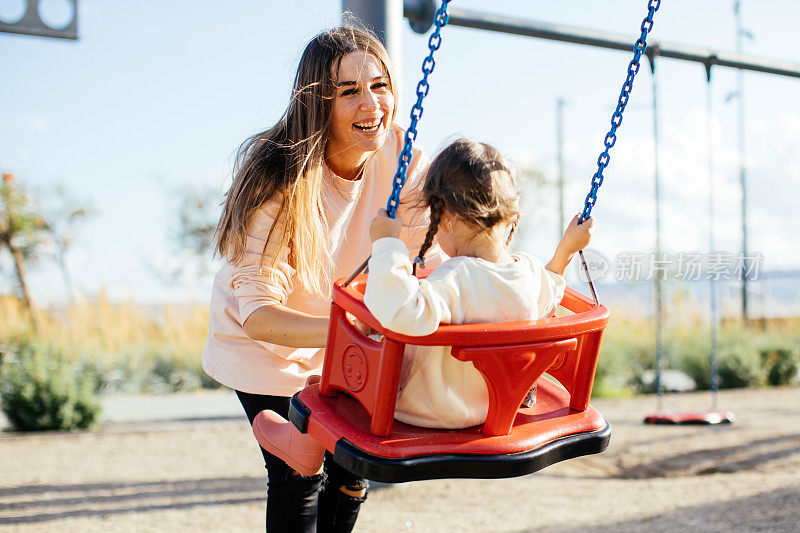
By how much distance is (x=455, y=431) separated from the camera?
1.58m

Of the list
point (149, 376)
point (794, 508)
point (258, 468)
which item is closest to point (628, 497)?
point (794, 508)

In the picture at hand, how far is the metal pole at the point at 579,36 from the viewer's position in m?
3.61

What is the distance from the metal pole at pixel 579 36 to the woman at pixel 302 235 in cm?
162

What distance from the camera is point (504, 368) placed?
57.5 inches

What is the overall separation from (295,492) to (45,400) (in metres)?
4.87

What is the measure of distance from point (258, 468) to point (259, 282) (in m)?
3.37

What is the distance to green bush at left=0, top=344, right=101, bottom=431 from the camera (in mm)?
6020

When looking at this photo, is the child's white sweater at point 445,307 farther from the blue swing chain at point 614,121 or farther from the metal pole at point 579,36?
the metal pole at point 579,36

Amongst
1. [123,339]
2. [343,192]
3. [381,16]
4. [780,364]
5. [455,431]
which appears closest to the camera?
[455,431]

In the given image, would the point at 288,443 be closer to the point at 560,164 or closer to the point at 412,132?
the point at 412,132

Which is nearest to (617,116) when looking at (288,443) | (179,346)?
(288,443)

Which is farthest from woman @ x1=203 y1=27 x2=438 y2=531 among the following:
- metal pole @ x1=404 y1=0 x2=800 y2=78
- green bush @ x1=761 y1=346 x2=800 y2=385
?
green bush @ x1=761 y1=346 x2=800 y2=385

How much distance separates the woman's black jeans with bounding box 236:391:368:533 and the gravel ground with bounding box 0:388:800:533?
1.53m

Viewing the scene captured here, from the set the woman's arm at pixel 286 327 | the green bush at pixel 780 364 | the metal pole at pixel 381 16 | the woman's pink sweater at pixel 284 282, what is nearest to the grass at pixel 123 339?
the metal pole at pixel 381 16
